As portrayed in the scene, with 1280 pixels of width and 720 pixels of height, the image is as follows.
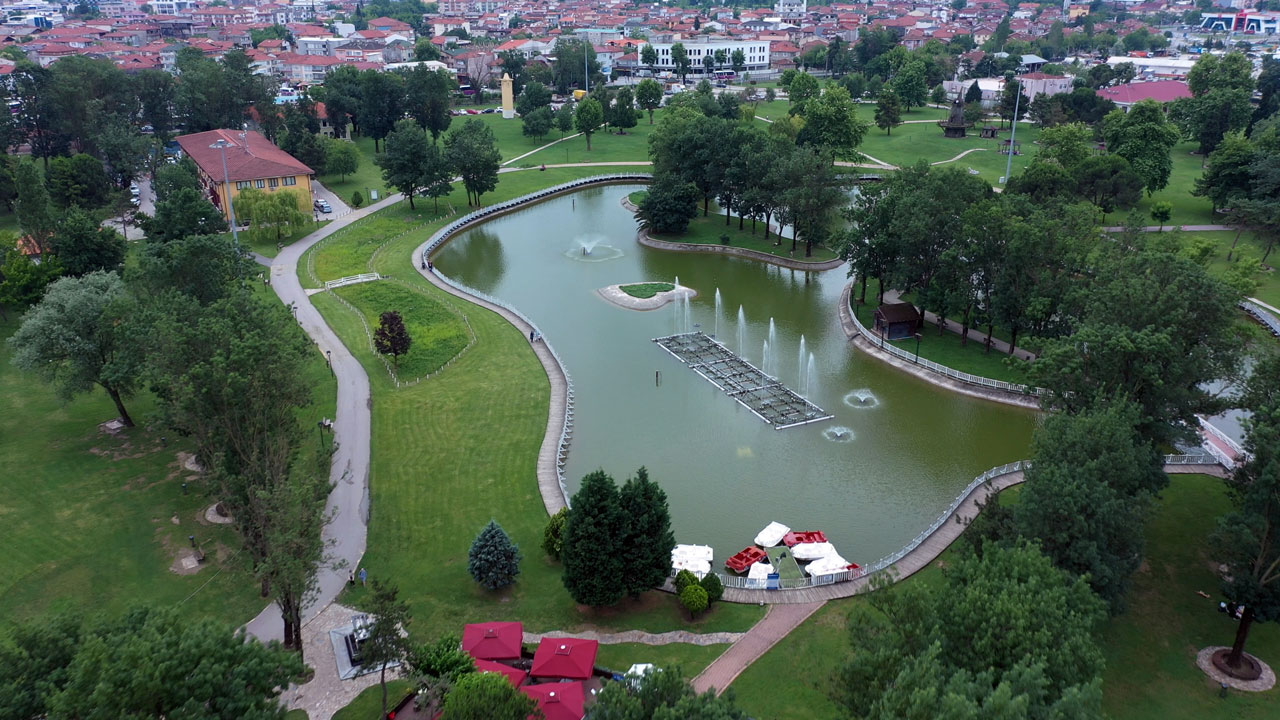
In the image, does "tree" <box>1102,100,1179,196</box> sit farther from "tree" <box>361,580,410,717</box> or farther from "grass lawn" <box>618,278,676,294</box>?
"tree" <box>361,580,410,717</box>

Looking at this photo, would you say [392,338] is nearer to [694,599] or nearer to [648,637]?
[648,637]

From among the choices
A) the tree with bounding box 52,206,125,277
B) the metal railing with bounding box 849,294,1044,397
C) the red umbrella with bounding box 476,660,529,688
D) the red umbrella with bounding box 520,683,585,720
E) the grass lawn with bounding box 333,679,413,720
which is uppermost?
the tree with bounding box 52,206,125,277

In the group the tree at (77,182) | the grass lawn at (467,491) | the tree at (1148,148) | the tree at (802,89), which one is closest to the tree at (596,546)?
the grass lawn at (467,491)

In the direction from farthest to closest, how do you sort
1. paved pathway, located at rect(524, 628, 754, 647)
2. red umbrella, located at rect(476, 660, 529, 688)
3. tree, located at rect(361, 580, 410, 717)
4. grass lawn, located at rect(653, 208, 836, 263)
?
grass lawn, located at rect(653, 208, 836, 263)
paved pathway, located at rect(524, 628, 754, 647)
red umbrella, located at rect(476, 660, 529, 688)
tree, located at rect(361, 580, 410, 717)

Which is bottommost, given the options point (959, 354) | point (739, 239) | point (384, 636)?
point (959, 354)

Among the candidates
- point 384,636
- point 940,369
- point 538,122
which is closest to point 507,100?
point 538,122

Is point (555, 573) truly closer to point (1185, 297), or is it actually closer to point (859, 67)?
point (1185, 297)

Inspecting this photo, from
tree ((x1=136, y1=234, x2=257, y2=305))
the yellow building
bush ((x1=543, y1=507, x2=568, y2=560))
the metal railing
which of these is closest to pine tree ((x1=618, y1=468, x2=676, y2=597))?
bush ((x1=543, y1=507, x2=568, y2=560))

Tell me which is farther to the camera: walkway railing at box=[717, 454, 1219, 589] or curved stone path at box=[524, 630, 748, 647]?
walkway railing at box=[717, 454, 1219, 589]
